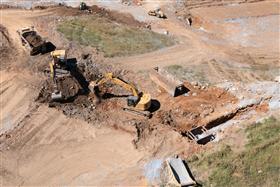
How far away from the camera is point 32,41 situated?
34750 mm

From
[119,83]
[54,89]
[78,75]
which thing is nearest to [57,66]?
[78,75]

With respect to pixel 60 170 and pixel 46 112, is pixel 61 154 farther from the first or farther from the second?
pixel 46 112

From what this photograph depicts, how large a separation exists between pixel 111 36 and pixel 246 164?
53.9 feet

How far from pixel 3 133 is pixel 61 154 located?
13.3ft

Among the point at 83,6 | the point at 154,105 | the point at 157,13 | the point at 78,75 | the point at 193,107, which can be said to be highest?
the point at 83,6

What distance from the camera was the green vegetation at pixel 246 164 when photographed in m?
24.6

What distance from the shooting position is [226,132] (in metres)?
27.7

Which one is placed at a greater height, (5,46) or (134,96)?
(5,46)

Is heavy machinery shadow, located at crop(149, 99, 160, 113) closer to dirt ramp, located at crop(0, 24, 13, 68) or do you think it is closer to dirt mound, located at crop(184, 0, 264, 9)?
dirt ramp, located at crop(0, 24, 13, 68)

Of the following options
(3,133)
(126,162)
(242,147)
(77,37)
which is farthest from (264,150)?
(77,37)

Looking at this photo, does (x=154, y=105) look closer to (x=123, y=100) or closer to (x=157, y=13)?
(x=123, y=100)

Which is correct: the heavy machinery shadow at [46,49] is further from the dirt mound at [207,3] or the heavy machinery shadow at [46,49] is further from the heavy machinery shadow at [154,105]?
the dirt mound at [207,3]

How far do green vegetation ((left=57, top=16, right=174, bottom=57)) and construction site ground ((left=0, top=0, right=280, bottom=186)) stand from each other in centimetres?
74

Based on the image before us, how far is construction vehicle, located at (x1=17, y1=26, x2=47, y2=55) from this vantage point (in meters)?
34.3
